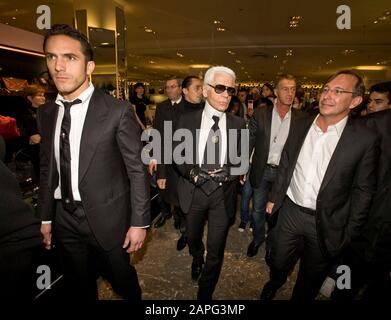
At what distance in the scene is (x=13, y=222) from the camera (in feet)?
3.80

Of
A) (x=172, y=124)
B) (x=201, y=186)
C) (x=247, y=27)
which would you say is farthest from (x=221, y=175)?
(x=247, y=27)

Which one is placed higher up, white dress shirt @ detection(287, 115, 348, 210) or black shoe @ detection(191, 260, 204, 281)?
white dress shirt @ detection(287, 115, 348, 210)

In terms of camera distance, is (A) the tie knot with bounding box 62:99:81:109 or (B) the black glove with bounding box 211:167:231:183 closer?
(A) the tie knot with bounding box 62:99:81:109

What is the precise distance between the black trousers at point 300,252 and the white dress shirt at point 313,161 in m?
0.13

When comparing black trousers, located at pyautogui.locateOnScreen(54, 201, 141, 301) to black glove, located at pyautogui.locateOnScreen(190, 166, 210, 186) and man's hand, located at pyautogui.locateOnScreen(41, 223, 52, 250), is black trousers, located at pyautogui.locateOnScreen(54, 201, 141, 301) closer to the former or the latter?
man's hand, located at pyautogui.locateOnScreen(41, 223, 52, 250)

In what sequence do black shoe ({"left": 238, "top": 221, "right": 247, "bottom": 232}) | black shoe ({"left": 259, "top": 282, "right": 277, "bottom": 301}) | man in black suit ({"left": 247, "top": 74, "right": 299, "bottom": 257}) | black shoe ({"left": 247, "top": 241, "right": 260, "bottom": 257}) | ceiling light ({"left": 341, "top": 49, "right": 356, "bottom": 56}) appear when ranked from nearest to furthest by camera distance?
black shoe ({"left": 259, "top": 282, "right": 277, "bottom": 301}) < man in black suit ({"left": 247, "top": 74, "right": 299, "bottom": 257}) < black shoe ({"left": 247, "top": 241, "right": 260, "bottom": 257}) < black shoe ({"left": 238, "top": 221, "right": 247, "bottom": 232}) < ceiling light ({"left": 341, "top": 49, "right": 356, "bottom": 56})

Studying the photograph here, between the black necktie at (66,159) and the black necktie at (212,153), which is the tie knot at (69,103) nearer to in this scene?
the black necktie at (66,159)

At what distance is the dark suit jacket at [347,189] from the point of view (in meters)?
1.85

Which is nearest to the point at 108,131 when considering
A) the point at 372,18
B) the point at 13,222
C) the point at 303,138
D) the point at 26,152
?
the point at 13,222

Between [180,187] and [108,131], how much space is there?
1084mm

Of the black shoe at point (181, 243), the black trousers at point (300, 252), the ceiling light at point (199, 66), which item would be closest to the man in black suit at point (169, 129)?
the black shoe at point (181, 243)

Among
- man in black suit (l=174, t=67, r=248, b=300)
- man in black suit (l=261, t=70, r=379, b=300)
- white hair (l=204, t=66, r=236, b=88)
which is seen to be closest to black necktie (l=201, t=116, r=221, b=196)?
man in black suit (l=174, t=67, r=248, b=300)

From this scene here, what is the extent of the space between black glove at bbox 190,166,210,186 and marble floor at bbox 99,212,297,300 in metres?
1.16

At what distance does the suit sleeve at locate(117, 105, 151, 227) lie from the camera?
1.60m
